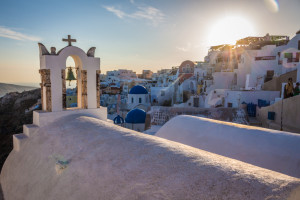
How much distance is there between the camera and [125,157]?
8.38 feet

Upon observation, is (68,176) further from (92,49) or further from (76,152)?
(92,49)

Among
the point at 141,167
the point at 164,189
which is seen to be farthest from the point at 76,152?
the point at 164,189

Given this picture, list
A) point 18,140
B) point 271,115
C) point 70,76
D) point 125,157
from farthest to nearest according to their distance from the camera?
point 271,115
point 70,76
point 18,140
point 125,157

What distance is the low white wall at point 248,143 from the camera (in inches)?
139

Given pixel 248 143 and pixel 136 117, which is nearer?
pixel 248 143

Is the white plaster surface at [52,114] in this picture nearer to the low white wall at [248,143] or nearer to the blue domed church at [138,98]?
the low white wall at [248,143]

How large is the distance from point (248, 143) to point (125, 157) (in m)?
2.83

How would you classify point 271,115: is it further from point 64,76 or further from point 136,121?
point 136,121

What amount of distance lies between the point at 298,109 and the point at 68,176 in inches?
267

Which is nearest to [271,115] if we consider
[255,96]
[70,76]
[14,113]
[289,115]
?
[289,115]

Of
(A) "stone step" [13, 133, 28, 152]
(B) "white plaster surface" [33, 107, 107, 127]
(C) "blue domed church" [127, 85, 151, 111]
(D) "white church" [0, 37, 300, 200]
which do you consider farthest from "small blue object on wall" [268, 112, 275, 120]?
(C) "blue domed church" [127, 85, 151, 111]

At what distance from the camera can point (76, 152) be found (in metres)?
3.13

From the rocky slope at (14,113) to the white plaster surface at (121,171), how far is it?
803 inches

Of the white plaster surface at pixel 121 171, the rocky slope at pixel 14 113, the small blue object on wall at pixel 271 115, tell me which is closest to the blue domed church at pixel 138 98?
the rocky slope at pixel 14 113
